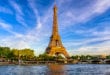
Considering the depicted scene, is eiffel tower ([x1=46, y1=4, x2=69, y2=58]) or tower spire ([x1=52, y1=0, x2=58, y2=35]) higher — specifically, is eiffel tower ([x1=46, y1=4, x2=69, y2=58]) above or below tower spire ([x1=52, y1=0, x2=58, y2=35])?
below

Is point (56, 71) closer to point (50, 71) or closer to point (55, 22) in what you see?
point (50, 71)

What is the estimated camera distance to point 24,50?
137 metres

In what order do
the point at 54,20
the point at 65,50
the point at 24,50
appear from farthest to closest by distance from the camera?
the point at 24,50, the point at 65,50, the point at 54,20

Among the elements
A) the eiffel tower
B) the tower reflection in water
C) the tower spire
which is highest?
the tower spire

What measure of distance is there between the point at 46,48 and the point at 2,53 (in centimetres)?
2112

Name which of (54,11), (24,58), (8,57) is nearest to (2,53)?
(8,57)

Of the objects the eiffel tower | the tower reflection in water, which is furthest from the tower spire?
the tower reflection in water

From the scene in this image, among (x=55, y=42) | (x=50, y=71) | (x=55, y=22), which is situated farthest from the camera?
(x=55, y=42)

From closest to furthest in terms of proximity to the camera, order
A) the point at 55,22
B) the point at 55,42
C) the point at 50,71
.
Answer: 1. the point at 50,71
2. the point at 55,22
3. the point at 55,42

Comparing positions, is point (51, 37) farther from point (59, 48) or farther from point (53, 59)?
point (53, 59)

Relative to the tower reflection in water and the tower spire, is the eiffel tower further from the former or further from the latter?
the tower reflection in water

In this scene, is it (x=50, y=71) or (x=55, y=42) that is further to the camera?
(x=55, y=42)

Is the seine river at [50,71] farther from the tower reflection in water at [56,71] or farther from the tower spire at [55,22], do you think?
the tower spire at [55,22]

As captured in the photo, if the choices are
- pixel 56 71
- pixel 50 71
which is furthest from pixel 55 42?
pixel 50 71
